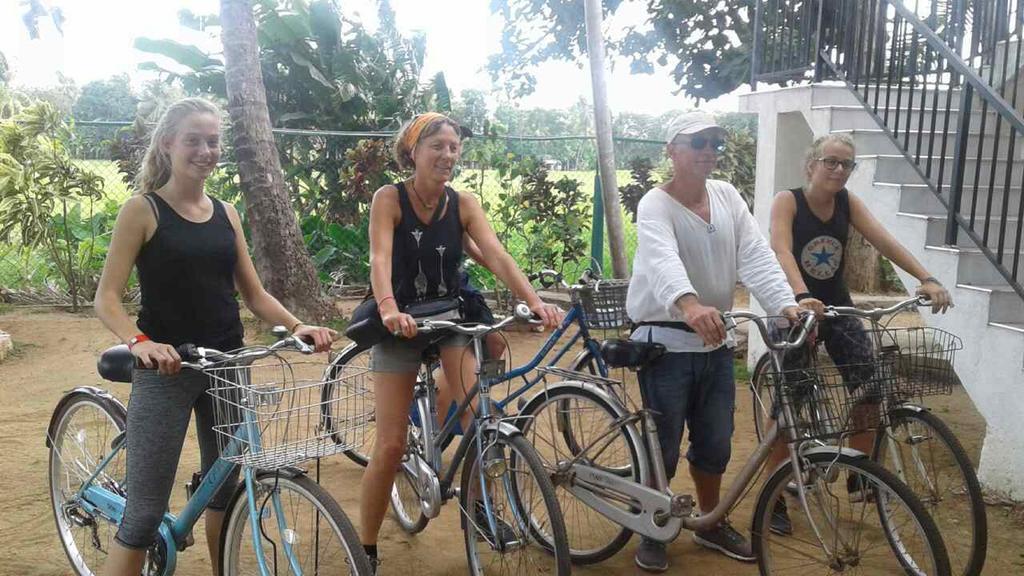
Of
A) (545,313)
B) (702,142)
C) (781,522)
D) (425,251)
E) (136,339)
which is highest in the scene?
(702,142)

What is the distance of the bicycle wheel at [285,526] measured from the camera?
2.79 meters

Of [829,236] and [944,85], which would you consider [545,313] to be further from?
[944,85]

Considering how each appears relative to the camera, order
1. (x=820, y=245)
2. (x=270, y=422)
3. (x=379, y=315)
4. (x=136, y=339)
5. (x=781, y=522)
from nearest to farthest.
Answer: (x=270, y=422), (x=136, y=339), (x=379, y=315), (x=781, y=522), (x=820, y=245)

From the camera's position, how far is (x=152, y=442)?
3.07 meters

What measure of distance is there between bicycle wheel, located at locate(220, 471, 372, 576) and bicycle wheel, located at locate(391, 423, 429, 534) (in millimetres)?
1109

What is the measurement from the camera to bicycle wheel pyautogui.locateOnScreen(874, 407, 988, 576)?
3.79 m

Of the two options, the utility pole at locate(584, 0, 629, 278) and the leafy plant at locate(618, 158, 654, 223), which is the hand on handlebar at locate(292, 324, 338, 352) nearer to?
the utility pole at locate(584, 0, 629, 278)

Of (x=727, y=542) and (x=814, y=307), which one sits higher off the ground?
(x=814, y=307)

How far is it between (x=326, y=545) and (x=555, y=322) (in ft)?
3.87

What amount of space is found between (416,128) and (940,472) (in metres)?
2.72

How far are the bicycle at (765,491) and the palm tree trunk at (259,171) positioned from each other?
16.5 ft

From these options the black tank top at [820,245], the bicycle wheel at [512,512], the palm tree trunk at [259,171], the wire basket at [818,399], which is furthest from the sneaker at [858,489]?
the palm tree trunk at [259,171]

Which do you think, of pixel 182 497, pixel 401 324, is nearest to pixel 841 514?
pixel 401 324

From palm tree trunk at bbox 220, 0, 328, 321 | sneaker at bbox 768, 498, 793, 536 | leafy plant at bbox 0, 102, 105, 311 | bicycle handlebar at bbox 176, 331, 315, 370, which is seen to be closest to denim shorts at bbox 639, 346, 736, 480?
sneaker at bbox 768, 498, 793, 536
